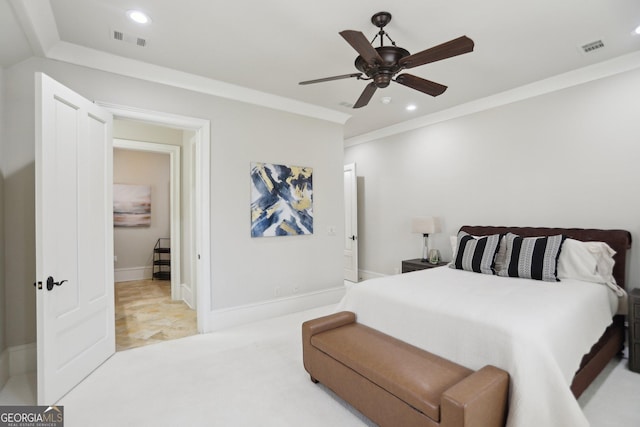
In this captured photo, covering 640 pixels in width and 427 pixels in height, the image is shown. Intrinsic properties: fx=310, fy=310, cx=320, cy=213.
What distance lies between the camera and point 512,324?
178 cm

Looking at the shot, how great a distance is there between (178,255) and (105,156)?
7.87 feet

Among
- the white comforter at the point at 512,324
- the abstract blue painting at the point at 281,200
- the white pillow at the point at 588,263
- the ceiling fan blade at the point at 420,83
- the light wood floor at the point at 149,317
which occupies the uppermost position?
the ceiling fan blade at the point at 420,83

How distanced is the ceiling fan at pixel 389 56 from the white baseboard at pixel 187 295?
350 centimetres

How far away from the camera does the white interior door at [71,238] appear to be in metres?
2.11

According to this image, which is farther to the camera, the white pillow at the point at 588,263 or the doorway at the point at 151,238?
the doorway at the point at 151,238

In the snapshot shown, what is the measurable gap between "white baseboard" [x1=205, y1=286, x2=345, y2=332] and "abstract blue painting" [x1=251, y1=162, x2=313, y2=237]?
34.8 inches

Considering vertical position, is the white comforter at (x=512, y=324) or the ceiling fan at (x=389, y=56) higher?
the ceiling fan at (x=389, y=56)

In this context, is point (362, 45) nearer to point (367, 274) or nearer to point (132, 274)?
point (367, 274)

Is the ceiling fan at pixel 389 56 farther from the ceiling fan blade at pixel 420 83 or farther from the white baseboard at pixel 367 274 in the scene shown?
the white baseboard at pixel 367 274

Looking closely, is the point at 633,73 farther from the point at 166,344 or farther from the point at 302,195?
the point at 166,344

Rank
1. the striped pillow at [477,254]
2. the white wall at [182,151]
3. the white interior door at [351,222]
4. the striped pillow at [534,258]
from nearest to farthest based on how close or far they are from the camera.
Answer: the striped pillow at [534,258], the striped pillow at [477,254], the white wall at [182,151], the white interior door at [351,222]

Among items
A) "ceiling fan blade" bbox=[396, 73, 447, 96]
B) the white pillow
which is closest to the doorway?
"ceiling fan blade" bbox=[396, 73, 447, 96]

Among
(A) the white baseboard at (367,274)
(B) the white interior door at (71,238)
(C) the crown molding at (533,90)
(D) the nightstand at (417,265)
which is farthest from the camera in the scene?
(A) the white baseboard at (367,274)

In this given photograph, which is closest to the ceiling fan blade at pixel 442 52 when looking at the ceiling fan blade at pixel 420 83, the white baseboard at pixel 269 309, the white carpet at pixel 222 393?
the ceiling fan blade at pixel 420 83
